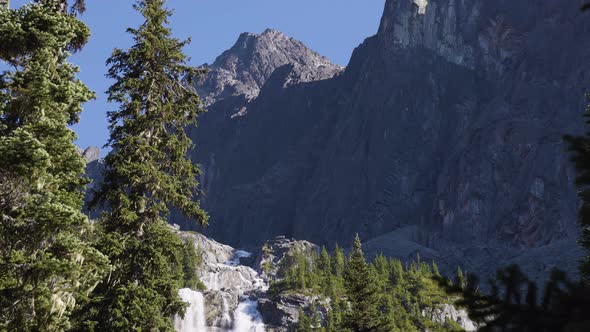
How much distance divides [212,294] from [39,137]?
11281cm

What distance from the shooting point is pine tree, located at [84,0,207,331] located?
18.1 metres

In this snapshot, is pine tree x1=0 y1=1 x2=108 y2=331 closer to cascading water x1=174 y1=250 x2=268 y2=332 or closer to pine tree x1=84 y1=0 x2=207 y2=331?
pine tree x1=84 y1=0 x2=207 y2=331

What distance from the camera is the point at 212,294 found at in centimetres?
12306

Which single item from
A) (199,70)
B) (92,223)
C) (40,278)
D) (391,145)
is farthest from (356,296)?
(391,145)

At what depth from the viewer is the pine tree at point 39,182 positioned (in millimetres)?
12750

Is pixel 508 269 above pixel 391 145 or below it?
below

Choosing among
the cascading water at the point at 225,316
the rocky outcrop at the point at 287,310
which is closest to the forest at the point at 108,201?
the cascading water at the point at 225,316

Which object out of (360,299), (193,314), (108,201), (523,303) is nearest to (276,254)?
(193,314)

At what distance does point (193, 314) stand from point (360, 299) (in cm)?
8601

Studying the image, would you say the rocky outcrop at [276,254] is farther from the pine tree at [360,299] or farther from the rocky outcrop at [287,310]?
the pine tree at [360,299]

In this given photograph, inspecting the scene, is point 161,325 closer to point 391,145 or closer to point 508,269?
point 508,269

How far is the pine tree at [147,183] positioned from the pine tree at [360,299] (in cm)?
1711

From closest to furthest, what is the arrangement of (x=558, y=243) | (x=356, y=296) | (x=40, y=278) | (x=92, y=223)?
(x=40, y=278)
(x=92, y=223)
(x=356, y=296)
(x=558, y=243)

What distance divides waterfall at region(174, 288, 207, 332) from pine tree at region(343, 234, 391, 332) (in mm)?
80555
